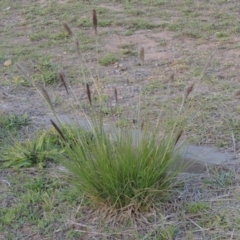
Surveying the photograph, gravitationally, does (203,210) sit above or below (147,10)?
above

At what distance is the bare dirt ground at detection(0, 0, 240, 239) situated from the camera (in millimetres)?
2514

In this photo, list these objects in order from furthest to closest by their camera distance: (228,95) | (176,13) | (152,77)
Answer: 1. (176,13)
2. (152,77)
3. (228,95)

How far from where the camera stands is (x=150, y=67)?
176 inches

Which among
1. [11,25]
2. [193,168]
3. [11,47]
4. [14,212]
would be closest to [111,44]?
[11,47]

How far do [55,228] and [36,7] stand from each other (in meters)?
4.60

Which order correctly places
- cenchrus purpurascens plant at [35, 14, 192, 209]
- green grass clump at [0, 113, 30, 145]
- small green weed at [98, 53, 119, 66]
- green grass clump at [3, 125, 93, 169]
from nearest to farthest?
cenchrus purpurascens plant at [35, 14, 192, 209] → green grass clump at [3, 125, 93, 169] → green grass clump at [0, 113, 30, 145] → small green weed at [98, 53, 119, 66]

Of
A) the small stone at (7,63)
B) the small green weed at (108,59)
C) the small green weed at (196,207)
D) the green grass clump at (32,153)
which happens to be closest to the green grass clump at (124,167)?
the small green weed at (196,207)

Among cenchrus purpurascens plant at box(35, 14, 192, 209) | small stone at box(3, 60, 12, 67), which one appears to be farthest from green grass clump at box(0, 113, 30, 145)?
small stone at box(3, 60, 12, 67)

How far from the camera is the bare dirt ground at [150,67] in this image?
2.51m

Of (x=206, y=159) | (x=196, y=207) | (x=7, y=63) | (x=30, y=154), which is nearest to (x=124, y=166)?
(x=196, y=207)

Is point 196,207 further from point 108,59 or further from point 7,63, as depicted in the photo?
point 7,63

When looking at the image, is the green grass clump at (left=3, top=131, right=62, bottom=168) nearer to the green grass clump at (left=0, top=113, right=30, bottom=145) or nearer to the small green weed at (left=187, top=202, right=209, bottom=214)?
the green grass clump at (left=0, top=113, right=30, bottom=145)

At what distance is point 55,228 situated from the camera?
2.48 m

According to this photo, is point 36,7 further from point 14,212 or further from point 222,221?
point 222,221
